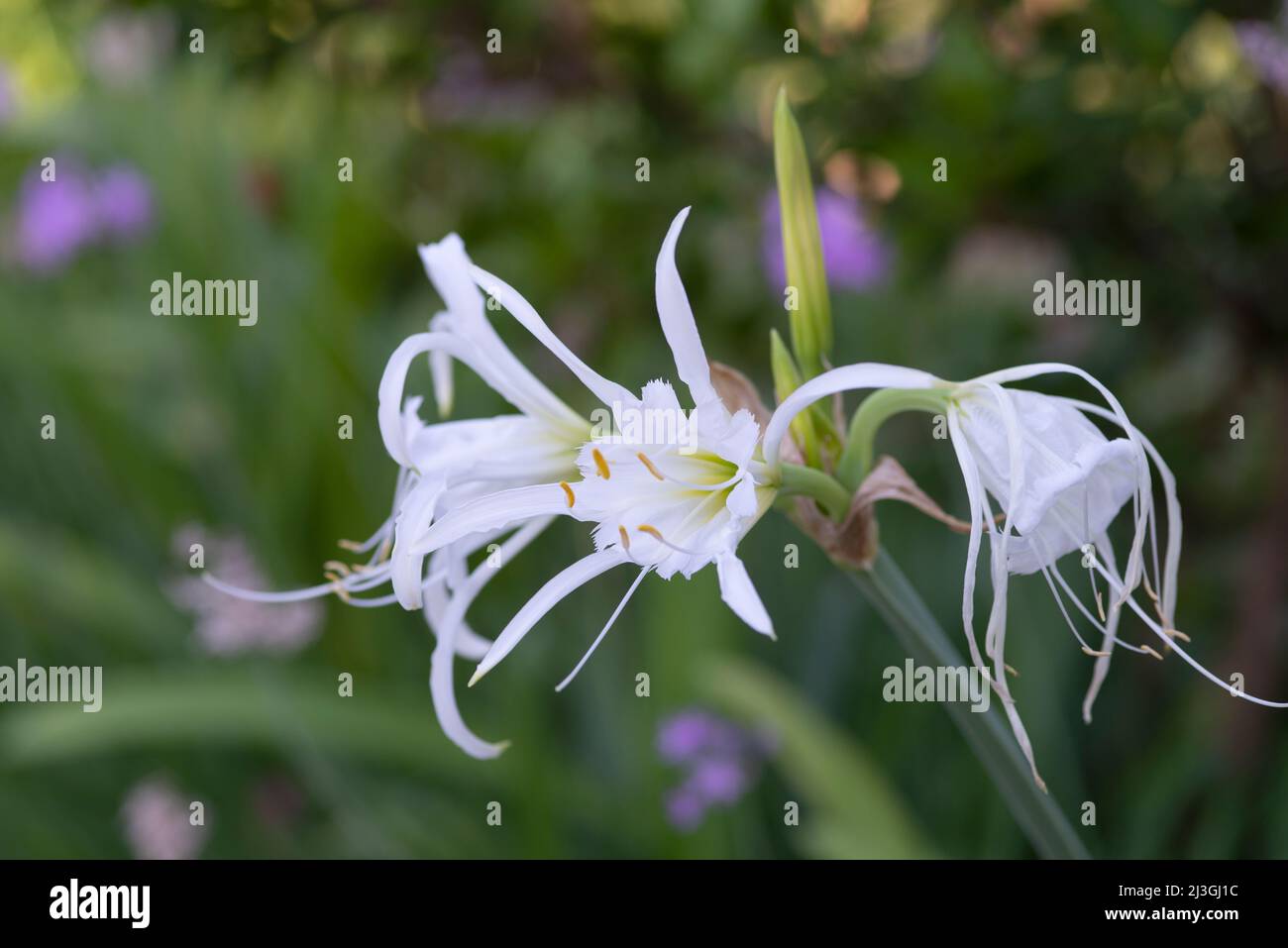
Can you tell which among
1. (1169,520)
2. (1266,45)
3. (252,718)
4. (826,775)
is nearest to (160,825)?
(252,718)

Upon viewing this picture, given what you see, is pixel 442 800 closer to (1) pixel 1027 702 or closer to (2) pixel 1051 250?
(1) pixel 1027 702

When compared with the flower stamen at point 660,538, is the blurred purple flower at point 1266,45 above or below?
above

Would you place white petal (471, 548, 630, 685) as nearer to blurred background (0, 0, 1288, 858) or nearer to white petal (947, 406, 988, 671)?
white petal (947, 406, 988, 671)

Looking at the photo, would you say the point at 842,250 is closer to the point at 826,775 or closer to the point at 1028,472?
the point at 826,775

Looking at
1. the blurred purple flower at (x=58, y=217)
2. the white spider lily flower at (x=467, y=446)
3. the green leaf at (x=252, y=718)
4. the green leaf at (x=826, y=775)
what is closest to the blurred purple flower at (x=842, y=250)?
the green leaf at (x=826, y=775)

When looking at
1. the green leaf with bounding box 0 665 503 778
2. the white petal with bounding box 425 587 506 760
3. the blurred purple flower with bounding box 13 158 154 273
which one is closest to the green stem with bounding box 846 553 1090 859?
the white petal with bounding box 425 587 506 760

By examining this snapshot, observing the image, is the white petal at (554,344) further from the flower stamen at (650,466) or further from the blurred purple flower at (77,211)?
the blurred purple flower at (77,211)
